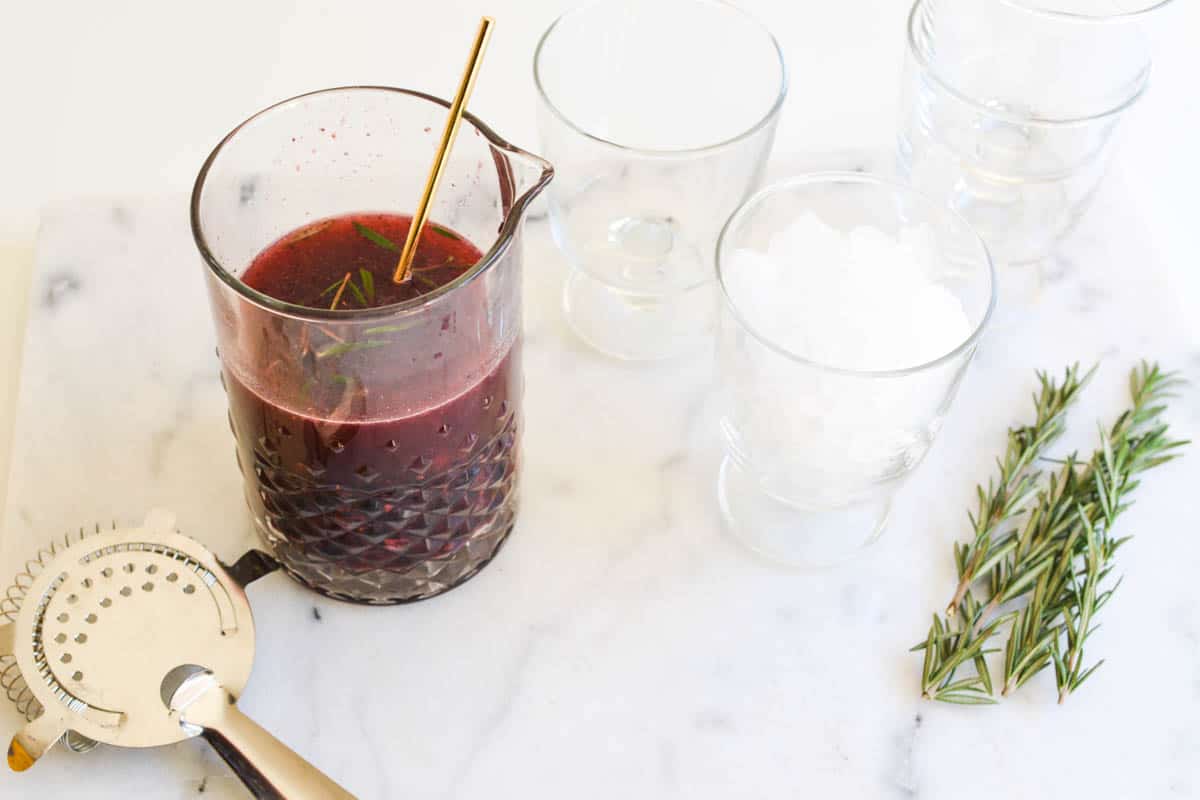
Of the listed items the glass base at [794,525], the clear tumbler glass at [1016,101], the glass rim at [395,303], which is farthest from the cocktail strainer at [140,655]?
the clear tumbler glass at [1016,101]

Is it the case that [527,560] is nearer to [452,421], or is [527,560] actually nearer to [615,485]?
[615,485]

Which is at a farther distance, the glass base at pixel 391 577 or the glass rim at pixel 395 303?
the glass base at pixel 391 577

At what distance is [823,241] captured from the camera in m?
1.06

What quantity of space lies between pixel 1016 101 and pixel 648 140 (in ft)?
1.19

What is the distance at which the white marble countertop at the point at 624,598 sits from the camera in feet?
3.22

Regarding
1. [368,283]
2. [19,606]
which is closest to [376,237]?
[368,283]

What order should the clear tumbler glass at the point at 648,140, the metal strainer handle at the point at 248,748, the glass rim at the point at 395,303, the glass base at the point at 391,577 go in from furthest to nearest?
the clear tumbler glass at the point at 648,140
the glass base at the point at 391,577
the metal strainer handle at the point at 248,748
the glass rim at the point at 395,303

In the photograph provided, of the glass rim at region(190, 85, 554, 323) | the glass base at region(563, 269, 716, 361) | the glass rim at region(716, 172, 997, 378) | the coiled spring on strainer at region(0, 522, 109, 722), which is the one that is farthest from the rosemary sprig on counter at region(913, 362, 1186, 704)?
the coiled spring on strainer at region(0, 522, 109, 722)

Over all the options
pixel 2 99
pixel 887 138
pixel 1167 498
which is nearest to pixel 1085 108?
pixel 887 138

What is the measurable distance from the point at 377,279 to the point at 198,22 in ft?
3.09

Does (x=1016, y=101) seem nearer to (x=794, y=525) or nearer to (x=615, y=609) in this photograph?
(x=794, y=525)

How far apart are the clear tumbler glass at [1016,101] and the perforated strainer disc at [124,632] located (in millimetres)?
745

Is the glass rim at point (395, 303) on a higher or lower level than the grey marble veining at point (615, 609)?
higher

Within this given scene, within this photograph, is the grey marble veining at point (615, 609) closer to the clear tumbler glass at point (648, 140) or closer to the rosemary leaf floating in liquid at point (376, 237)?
the clear tumbler glass at point (648, 140)
